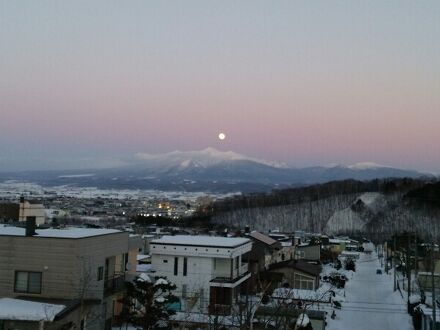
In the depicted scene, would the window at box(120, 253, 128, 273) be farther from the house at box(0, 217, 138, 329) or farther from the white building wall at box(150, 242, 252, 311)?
the white building wall at box(150, 242, 252, 311)

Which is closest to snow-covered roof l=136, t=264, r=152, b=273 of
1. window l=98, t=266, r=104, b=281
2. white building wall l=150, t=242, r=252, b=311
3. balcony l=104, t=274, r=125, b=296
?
white building wall l=150, t=242, r=252, b=311

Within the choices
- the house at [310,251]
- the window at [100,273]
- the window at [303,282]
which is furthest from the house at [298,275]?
the house at [310,251]

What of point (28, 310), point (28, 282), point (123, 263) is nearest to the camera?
point (28, 310)

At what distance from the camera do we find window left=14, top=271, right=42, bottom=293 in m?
14.8

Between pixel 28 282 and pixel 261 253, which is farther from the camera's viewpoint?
pixel 261 253

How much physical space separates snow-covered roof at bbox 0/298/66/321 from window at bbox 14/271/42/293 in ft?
3.27

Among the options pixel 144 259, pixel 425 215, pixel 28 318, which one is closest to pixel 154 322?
pixel 28 318

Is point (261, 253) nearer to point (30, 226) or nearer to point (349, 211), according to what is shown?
point (30, 226)

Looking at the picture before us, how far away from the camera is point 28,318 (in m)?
12.6

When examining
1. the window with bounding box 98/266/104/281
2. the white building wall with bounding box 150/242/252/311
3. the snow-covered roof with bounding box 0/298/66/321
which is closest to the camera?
the snow-covered roof with bounding box 0/298/66/321

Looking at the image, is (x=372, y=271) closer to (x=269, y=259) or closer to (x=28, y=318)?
(x=269, y=259)

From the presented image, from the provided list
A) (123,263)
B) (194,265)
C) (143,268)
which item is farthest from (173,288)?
(143,268)

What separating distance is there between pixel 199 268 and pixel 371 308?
8.20 m

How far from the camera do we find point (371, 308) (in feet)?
80.6
